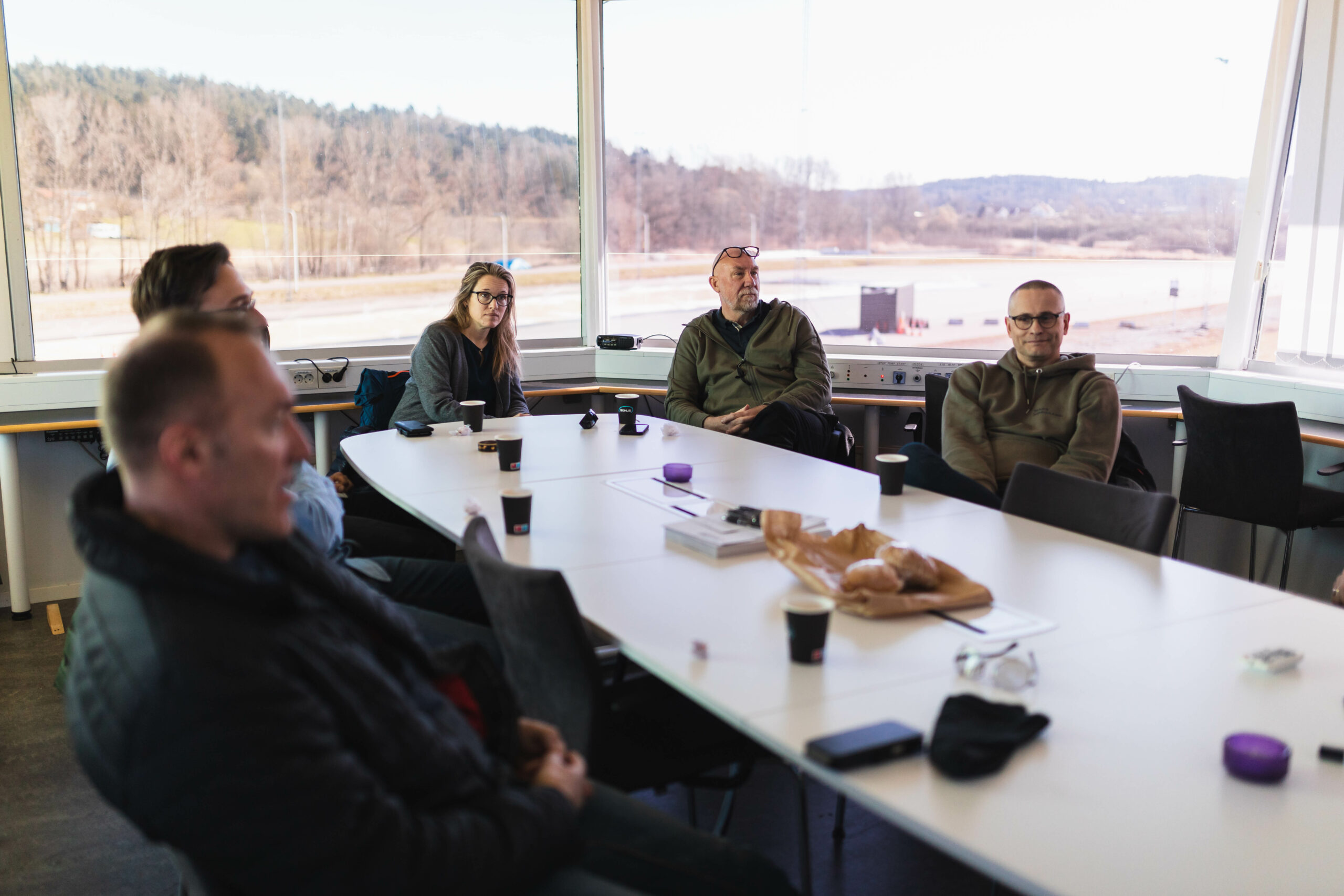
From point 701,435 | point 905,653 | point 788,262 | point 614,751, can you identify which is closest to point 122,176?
point 701,435

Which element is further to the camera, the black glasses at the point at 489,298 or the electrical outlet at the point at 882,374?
the electrical outlet at the point at 882,374

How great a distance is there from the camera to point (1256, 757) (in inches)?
48.6

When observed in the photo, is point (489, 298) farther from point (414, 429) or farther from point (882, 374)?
point (882, 374)

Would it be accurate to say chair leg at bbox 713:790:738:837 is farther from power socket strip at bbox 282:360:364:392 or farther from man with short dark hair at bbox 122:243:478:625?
power socket strip at bbox 282:360:364:392

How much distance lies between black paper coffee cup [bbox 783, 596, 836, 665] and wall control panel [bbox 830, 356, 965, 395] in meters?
3.71

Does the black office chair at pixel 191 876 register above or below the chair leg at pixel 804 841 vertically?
above

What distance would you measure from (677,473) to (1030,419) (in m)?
1.49

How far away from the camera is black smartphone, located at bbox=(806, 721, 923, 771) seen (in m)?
1.25

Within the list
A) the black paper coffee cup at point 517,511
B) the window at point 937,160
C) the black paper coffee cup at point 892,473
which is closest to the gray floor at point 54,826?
the black paper coffee cup at point 517,511

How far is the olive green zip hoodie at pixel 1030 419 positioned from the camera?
3.51 metres

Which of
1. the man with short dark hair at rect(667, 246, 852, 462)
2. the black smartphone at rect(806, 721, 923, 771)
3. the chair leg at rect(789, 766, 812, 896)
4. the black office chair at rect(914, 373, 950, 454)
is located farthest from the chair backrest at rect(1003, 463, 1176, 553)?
the black office chair at rect(914, 373, 950, 454)

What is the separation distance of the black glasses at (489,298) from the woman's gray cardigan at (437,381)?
0.54 ft

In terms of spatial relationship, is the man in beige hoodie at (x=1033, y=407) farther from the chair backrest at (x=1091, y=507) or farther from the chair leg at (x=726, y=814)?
the chair leg at (x=726, y=814)

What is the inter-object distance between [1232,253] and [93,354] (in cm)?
528
